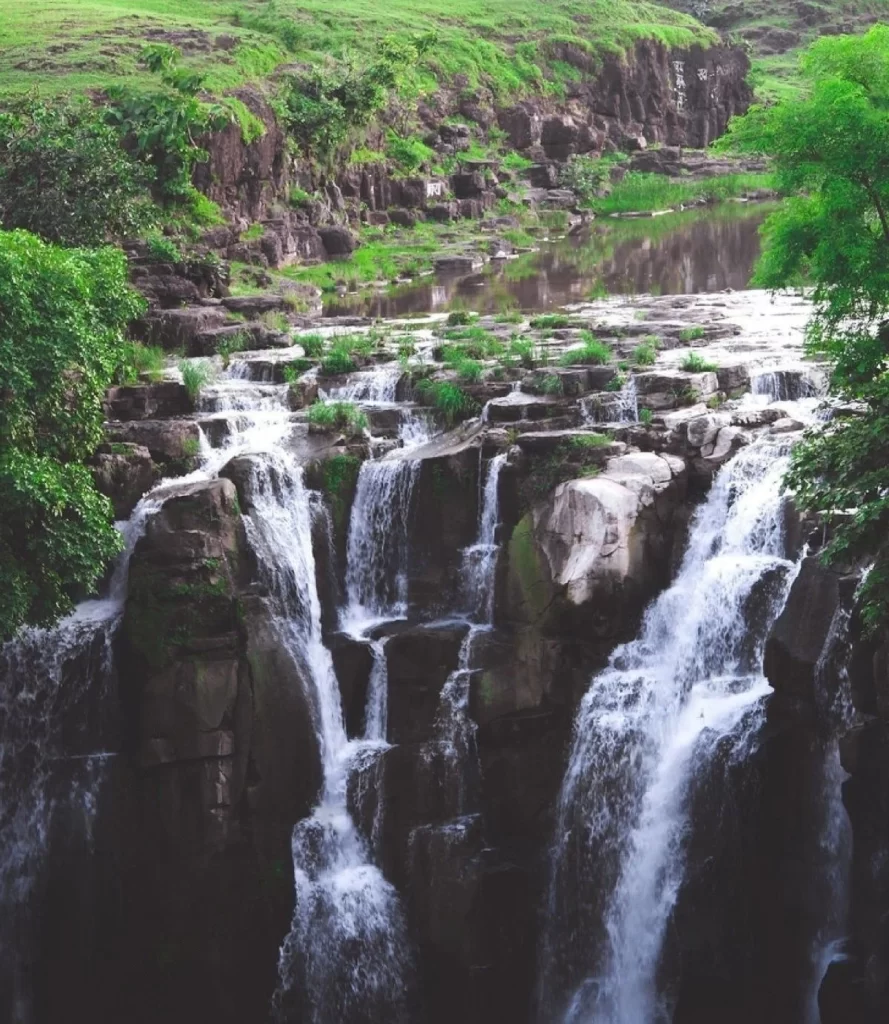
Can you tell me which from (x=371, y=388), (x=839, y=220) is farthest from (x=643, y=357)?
(x=839, y=220)

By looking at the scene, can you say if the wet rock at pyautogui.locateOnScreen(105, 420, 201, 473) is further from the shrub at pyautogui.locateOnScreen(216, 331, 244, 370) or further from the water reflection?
the water reflection

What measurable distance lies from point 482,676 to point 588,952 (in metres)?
4.88

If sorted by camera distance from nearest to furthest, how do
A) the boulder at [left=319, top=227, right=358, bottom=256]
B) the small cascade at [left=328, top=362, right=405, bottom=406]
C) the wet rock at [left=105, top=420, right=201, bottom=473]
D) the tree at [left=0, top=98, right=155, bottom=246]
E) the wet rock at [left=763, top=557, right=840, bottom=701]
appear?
1. the wet rock at [left=763, top=557, right=840, bottom=701]
2. the wet rock at [left=105, top=420, right=201, bottom=473]
3. the small cascade at [left=328, top=362, right=405, bottom=406]
4. the tree at [left=0, top=98, right=155, bottom=246]
5. the boulder at [left=319, top=227, right=358, bottom=256]

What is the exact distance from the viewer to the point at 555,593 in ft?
77.7

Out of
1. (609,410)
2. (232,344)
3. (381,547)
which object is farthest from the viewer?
(232,344)

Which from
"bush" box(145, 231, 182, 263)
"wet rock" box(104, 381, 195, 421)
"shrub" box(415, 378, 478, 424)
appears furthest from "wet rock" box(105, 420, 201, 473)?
"bush" box(145, 231, 182, 263)

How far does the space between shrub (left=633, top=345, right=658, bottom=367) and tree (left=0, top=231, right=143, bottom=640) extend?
1203 cm

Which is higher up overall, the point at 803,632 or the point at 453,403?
the point at 453,403

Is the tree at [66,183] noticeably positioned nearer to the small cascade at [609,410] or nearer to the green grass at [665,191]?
the small cascade at [609,410]

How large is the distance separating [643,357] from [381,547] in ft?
26.9

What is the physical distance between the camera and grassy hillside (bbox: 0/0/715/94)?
58.2 metres

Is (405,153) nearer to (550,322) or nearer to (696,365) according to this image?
(550,322)

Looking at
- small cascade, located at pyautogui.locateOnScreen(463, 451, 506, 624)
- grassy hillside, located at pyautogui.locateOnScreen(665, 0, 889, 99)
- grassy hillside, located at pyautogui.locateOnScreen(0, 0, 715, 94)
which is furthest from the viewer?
grassy hillside, located at pyautogui.locateOnScreen(665, 0, 889, 99)

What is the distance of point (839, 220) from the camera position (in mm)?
20656
